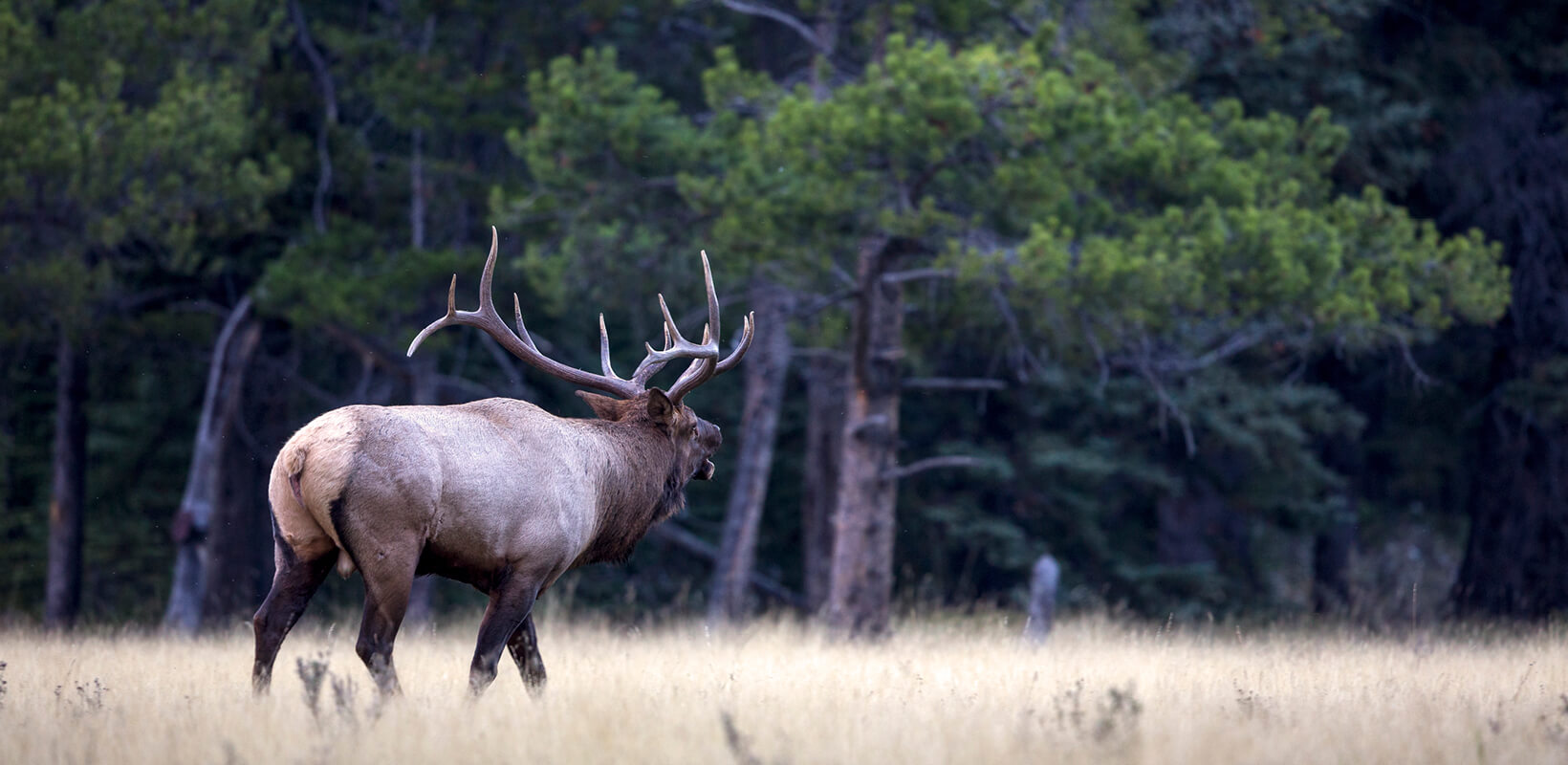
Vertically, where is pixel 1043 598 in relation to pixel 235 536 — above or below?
above

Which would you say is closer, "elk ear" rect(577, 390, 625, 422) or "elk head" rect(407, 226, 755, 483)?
"elk head" rect(407, 226, 755, 483)

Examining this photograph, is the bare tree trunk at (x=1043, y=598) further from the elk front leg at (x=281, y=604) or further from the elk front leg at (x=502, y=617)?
the elk front leg at (x=281, y=604)

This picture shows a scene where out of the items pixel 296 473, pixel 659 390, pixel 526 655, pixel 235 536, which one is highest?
pixel 659 390

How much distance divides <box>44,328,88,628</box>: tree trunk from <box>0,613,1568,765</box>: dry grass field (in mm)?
7443

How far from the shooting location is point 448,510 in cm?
597

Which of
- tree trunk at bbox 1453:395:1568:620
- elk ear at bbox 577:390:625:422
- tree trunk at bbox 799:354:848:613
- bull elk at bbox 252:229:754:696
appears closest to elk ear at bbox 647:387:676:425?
elk ear at bbox 577:390:625:422

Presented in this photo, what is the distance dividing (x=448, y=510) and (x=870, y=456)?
6.39 metres

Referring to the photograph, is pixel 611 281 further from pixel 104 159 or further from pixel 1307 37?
pixel 1307 37

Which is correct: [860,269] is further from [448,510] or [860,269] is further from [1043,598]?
[448,510]

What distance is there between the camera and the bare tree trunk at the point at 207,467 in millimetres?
15352

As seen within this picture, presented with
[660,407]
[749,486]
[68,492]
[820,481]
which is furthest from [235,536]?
[660,407]

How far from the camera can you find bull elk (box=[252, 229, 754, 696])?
18.9 ft

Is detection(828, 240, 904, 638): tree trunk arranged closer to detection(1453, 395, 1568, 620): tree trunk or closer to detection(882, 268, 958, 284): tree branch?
detection(882, 268, 958, 284): tree branch

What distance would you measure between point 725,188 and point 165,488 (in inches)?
476
